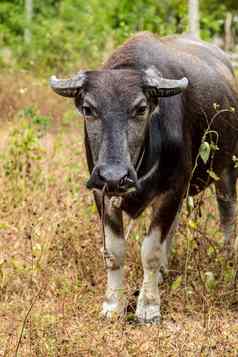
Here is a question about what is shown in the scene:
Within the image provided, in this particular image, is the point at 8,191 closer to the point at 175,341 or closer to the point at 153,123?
the point at 153,123

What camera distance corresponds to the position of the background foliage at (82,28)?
13.4m

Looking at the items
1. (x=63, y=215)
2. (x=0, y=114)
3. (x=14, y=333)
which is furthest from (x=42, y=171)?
(x=0, y=114)

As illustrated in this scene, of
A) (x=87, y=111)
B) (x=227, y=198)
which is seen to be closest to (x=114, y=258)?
(x=87, y=111)

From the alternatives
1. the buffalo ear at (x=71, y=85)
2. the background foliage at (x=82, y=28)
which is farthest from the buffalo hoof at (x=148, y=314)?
the background foliage at (x=82, y=28)

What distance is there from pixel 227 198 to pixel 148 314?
1703 millimetres

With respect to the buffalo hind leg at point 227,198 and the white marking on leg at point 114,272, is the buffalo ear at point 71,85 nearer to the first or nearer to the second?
the white marking on leg at point 114,272

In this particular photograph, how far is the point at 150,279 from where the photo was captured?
5.36 meters

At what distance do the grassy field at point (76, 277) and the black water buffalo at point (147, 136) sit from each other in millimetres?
195

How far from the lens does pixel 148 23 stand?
14.4 m

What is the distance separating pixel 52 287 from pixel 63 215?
1.09 meters

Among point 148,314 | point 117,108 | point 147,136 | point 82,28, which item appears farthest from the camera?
point 82,28

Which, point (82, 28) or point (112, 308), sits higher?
point (112, 308)

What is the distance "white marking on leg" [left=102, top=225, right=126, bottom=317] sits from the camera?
5.34 m

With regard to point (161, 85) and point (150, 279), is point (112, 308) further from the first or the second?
point (161, 85)
